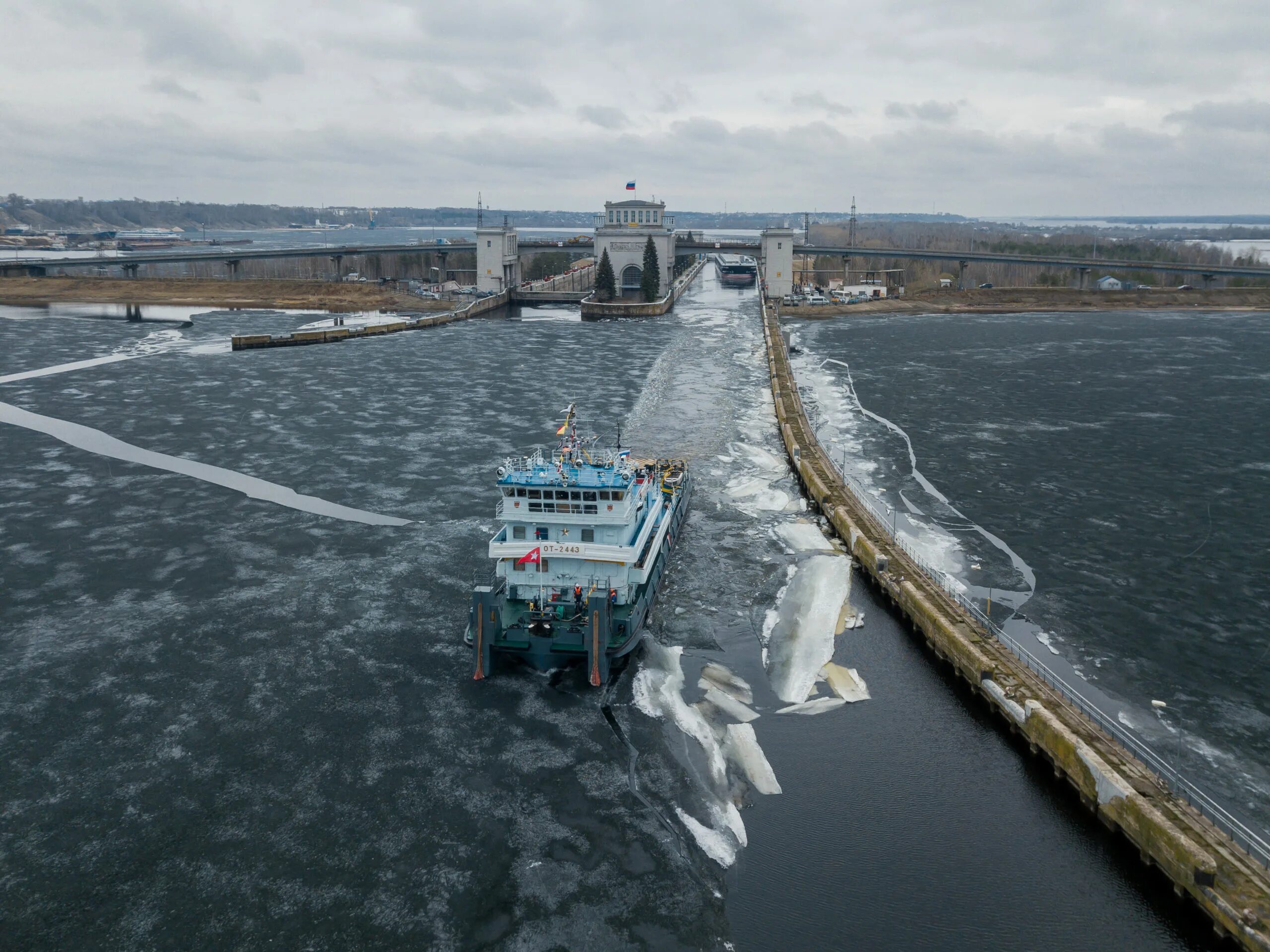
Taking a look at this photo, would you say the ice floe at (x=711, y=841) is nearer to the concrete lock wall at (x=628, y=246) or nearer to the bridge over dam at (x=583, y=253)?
the concrete lock wall at (x=628, y=246)

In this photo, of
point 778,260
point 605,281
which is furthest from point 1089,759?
point 778,260

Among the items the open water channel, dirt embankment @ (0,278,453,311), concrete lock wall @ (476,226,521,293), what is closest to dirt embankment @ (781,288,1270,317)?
concrete lock wall @ (476,226,521,293)

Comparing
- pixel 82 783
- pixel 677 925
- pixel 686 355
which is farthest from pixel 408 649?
pixel 686 355

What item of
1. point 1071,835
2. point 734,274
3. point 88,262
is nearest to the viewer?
point 1071,835

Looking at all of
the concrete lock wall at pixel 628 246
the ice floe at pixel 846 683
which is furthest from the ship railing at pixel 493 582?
the concrete lock wall at pixel 628 246

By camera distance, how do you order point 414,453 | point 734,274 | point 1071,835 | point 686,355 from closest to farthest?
point 1071,835 → point 414,453 → point 686,355 → point 734,274

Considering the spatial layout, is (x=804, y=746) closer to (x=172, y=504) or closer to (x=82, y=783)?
(x=82, y=783)

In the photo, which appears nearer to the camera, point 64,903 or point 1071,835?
point 64,903
